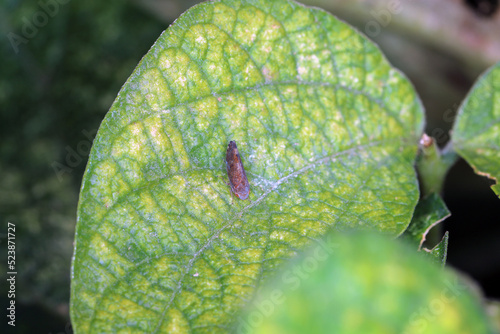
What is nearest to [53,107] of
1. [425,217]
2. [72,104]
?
[72,104]

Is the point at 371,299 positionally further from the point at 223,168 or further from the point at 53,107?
the point at 53,107

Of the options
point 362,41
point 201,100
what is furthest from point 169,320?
point 362,41

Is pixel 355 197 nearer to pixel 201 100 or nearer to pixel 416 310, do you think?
pixel 201 100

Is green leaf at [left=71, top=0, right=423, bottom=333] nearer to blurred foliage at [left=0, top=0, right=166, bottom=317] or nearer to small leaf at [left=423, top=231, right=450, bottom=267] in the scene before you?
small leaf at [left=423, top=231, right=450, bottom=267]

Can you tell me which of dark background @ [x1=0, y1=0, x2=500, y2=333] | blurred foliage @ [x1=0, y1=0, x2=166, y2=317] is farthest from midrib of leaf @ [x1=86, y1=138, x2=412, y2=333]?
blurred foliage @ [x1=0, y1=0, x2=166, y2=317]

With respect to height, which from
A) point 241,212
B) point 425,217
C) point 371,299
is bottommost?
point 425,217

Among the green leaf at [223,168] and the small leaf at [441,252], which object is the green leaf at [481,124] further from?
the small leaf at [441,252]
